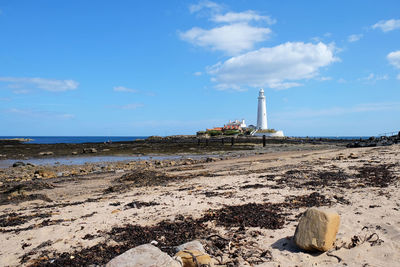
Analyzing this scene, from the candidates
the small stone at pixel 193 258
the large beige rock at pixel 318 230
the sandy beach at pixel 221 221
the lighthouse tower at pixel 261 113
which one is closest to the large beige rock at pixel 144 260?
the small stone at pixel 193 258

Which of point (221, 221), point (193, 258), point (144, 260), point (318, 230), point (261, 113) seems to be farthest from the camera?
point (261, 113)

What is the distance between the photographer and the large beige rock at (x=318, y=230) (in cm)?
462

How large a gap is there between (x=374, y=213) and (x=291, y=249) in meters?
2.73

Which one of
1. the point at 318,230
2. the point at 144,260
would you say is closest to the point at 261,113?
the point at 318,230

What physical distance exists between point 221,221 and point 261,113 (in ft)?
264

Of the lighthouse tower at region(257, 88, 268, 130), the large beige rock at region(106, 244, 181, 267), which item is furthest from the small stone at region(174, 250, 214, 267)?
the lighthouse tower at region(257, 88, 268, 130)

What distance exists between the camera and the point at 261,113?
8475cm

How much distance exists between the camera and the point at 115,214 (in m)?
7.63

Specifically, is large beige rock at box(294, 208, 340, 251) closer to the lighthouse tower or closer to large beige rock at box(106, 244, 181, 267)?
large beige rock at box(106, 244, 181, 267)

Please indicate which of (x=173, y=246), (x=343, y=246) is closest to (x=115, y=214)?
(x=173, y=246)

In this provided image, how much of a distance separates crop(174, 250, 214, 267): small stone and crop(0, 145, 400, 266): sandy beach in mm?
402

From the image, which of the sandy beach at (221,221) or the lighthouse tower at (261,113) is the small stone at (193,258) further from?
the lighthouse tower at (261,113)

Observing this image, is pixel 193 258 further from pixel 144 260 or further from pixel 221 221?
pixel 221 221

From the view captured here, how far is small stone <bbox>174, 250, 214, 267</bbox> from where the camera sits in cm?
429
